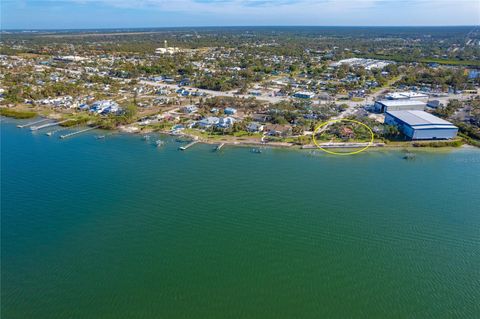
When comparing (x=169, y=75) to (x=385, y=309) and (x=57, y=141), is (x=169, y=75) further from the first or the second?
(x=385, y=309)

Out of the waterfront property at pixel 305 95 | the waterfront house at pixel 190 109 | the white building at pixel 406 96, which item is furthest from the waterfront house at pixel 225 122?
the white building at pixel 406 96

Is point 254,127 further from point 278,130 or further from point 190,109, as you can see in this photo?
point 190,109

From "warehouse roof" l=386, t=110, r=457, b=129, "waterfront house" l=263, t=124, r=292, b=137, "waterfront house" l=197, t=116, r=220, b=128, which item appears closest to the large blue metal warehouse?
"warehouse roof" l=386, t=110, r=457, b=129

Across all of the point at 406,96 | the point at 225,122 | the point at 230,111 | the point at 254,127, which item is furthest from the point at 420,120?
the point at 230,111

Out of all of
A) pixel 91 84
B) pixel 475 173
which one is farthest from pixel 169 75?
A: pixel 475 173

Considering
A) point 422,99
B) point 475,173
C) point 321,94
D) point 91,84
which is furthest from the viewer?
point 91,84

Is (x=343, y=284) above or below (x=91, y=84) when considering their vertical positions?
below

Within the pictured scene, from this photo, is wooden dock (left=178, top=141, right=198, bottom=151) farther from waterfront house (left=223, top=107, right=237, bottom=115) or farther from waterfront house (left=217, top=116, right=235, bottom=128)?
waterfront house (left=223, top=107, right=237, bottom=115)

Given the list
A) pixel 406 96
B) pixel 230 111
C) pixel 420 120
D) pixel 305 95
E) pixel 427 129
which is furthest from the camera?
pixel 305 95
